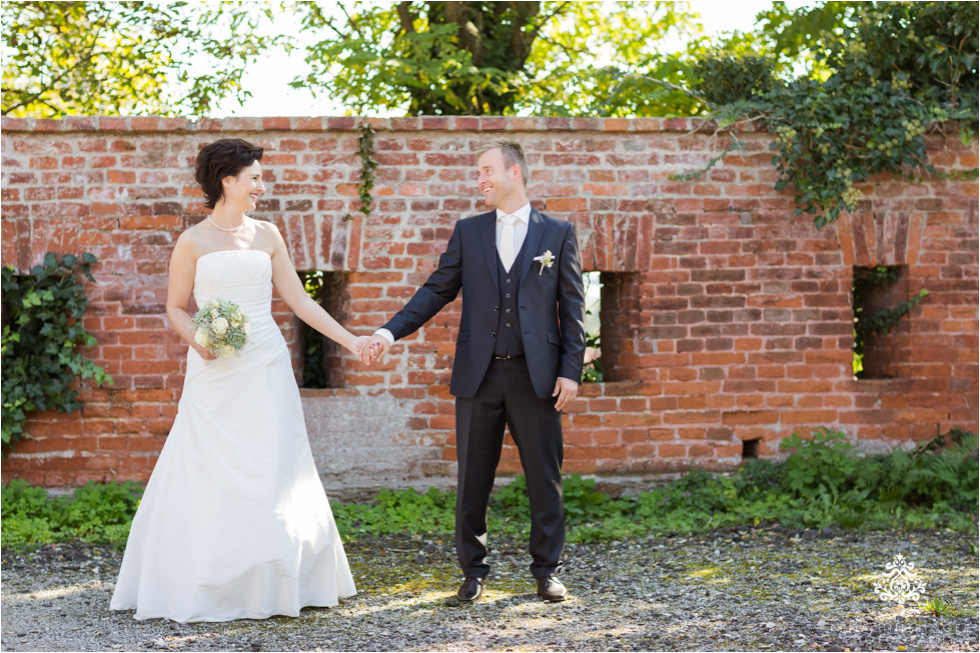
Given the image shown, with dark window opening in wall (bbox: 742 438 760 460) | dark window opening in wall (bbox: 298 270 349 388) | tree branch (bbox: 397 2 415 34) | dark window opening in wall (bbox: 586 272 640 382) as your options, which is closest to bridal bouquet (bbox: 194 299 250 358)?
dark window opening in wall (bbox: 298 270 349 388)

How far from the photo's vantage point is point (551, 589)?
4137 millimetres

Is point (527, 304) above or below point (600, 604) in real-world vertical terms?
above

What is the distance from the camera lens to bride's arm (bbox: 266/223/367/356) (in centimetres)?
427

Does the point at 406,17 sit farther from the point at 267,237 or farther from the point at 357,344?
the point at 357,344

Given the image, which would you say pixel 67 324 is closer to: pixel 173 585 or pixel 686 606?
pixel 173 585

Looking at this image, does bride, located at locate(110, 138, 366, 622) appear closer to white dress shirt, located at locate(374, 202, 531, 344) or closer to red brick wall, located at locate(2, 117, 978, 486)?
white dress shirt, located at locate(374, 202, 531, 344)

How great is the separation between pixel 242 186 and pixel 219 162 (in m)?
0.15

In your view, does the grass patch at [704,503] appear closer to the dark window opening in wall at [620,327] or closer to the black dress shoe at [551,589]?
the dark window opening in wall at [620,327]

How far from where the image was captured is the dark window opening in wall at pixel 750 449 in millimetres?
6266

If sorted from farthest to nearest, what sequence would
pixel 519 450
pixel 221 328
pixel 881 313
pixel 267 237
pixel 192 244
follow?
1. pixel 881 313
2. pixel 267 237
3. pixel 519 450
4. pixel 192 244
5. pixel 221 328

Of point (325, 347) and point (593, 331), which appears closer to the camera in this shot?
point (325, 347)

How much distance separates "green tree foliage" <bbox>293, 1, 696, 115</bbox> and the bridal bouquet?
13.1ft

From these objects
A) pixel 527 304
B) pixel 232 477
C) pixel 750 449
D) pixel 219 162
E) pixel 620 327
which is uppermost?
pixel 219 162

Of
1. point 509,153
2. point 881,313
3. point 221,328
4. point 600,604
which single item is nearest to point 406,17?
point 881,313
